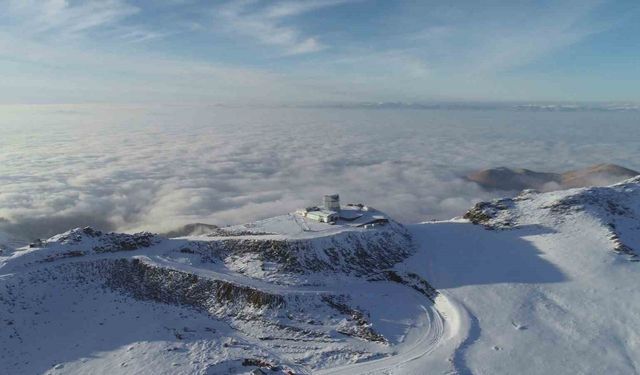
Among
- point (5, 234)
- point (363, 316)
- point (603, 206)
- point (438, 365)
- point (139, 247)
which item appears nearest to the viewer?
point (438, 365)

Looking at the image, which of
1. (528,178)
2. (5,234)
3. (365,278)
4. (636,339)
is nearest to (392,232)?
(365,278)

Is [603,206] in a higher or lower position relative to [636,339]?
higher

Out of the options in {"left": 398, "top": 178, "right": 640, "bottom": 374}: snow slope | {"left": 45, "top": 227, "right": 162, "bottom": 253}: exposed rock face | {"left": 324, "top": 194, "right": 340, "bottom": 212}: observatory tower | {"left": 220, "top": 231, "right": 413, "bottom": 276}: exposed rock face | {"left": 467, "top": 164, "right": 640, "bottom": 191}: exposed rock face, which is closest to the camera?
{"left": 398, "top": 178, "right": 640, "bottom": 374}: snow slope

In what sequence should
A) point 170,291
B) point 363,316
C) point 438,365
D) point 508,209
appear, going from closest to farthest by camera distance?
point 438,365, point 363,316, point 170,291, point 508,209

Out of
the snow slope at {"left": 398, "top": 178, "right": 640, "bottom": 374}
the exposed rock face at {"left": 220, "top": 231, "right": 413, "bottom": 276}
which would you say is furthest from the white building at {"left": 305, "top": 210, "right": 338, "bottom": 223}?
the snow slope at {"left": 398, "top": 178, "right": 640, "bottom": 374}

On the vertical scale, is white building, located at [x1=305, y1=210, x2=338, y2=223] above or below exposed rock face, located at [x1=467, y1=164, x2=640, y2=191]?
above

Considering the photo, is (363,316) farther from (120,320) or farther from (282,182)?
(282,182)

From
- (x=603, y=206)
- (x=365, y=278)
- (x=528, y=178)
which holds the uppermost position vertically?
(x=603, y=206)

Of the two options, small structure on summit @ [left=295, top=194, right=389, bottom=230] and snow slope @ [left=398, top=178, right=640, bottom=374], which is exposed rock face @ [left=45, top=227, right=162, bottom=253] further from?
snow slope @ [left=398, top=178, right=640, bottom=374]
